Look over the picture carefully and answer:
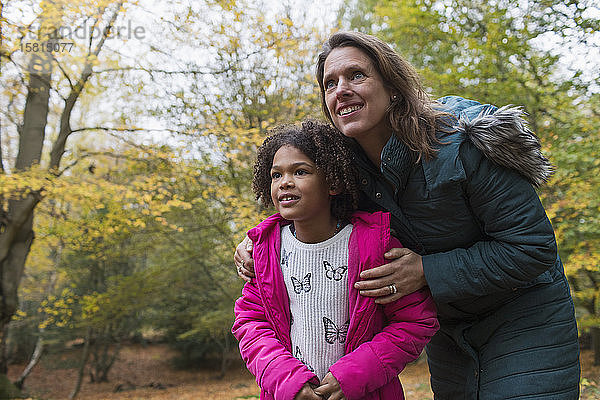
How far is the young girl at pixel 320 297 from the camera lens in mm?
1603

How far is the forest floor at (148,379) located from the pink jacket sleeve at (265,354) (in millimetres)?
8459

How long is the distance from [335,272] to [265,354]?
0.40 meters

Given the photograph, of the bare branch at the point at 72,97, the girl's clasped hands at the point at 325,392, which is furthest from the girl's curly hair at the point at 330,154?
the bare branch at the point at 72,97

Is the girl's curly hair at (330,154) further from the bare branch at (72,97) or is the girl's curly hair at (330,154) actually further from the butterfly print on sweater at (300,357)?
the bare branch at (72,97)

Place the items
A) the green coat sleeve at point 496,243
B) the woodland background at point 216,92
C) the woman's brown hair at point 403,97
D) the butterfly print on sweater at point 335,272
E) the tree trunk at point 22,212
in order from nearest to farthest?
the green coat sleeve at point 496,243
the woman's brown hair at point 403,97
the butterfly print on sweater at point 335,272
the woodland background at point 216,92
the tree trunk at point 22,212

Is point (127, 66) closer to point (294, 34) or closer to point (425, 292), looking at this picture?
point (294, 34)

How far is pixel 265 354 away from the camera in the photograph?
169 cm

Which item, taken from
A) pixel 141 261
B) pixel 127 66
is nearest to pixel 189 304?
pixel 141 261

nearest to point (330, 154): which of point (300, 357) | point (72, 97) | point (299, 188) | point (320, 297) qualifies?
point (299, 188)

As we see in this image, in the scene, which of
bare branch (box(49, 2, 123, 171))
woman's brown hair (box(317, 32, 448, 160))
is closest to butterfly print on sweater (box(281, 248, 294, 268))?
woman's brown hair (box(317, 32, 448, 160))

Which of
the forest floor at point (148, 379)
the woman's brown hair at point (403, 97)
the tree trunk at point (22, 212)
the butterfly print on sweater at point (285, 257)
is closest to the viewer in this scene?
the woman's brown hair at point (403, 97)

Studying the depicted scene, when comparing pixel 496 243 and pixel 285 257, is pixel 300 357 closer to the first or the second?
pixel 285 257

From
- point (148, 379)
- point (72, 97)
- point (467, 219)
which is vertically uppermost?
point (72, 97)

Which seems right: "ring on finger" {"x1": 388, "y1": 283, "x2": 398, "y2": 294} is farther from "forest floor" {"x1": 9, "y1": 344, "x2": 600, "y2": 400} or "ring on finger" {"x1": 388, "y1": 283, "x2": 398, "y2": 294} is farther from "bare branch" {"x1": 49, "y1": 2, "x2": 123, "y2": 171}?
"forest floor" {"x1": 9, "y1": 344, "x2": 600, "y2": 400}
